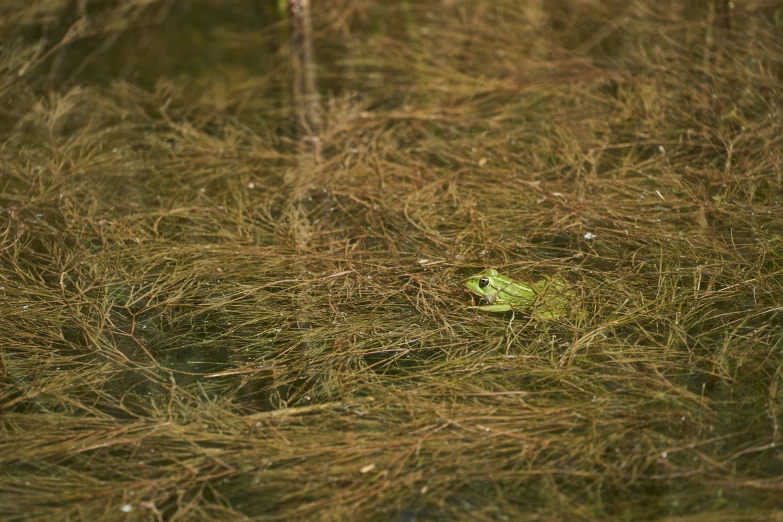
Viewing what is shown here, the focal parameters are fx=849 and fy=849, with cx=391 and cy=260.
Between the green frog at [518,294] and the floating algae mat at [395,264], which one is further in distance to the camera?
the green frog at [518,294]

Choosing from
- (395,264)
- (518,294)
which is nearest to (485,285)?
(518,294)

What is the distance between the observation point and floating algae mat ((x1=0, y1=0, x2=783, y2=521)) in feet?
6.68

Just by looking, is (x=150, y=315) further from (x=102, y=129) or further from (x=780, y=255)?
(x=780, y=255)

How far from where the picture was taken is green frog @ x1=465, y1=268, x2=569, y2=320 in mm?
2490

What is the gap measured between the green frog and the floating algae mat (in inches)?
0.6

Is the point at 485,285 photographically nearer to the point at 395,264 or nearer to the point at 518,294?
the point at 518,294

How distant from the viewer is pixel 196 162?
3309mm

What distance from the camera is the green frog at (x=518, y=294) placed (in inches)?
98.0

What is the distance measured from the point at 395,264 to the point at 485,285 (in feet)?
1.05

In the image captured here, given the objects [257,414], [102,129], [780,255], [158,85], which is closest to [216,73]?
[158,85]

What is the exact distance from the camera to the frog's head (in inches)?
99.8

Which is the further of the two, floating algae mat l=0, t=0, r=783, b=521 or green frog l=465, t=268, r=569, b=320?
green frog l=465, t=268, r=569, b=320

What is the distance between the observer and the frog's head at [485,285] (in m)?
2.54

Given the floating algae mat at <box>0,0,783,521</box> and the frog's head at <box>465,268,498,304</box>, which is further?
the frog's head at <box>465,268,498,304</box>
